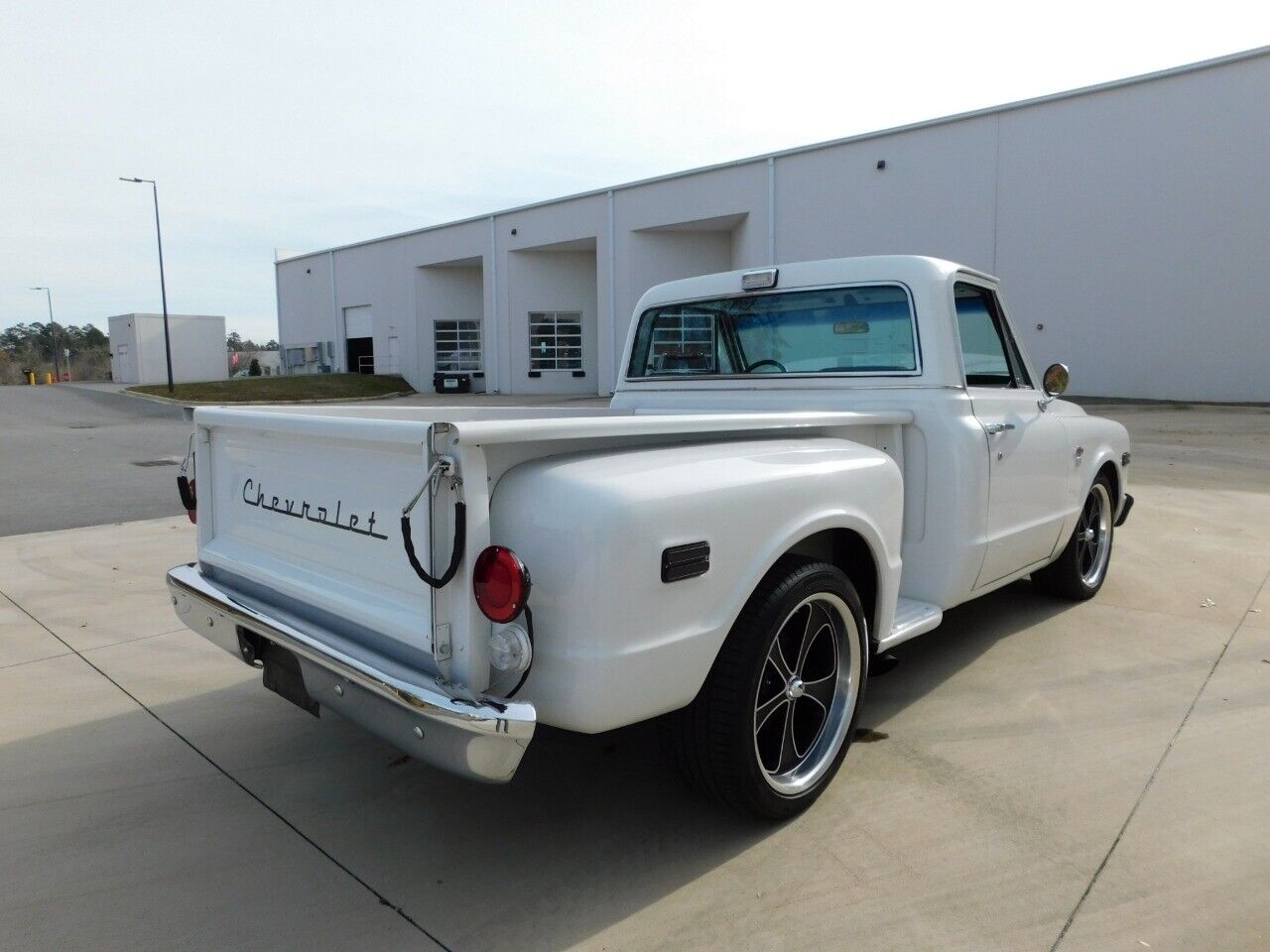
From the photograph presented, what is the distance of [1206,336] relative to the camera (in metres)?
21.0

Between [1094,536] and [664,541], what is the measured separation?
414cm

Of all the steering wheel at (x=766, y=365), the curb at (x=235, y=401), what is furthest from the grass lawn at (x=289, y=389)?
the steering wheel at (x=766, y=365)

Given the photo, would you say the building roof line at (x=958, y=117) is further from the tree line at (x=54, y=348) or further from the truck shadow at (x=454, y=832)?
the tree line at (x=54, y=348)

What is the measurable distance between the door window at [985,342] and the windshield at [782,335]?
303 mm

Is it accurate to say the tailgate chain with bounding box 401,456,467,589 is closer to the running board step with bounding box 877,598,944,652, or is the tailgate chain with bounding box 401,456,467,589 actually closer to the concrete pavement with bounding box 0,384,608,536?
the running board step with bounding box 877,598,944,652

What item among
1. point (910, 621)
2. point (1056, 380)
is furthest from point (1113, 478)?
point (910, 621)

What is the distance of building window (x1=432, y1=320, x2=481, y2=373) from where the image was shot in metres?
39.1

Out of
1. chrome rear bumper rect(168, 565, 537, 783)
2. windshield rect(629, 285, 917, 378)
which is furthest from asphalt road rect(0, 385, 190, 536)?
chrome rear bumper rect(168, 565, 537, 783)

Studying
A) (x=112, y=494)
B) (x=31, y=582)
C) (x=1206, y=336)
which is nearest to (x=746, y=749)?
(x=31, y=582)

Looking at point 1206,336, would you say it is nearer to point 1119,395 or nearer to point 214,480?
point 1119,395

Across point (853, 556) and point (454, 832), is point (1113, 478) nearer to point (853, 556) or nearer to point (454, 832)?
point (853, 556)

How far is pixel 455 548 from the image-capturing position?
82.8 inches

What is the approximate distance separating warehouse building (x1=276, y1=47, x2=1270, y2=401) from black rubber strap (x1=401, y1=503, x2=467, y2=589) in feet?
77.6

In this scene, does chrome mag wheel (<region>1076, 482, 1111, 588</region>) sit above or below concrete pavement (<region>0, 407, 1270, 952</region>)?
above
